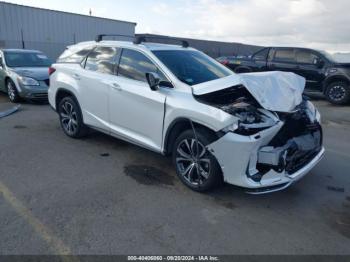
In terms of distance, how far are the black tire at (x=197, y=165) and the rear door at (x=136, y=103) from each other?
37 cm

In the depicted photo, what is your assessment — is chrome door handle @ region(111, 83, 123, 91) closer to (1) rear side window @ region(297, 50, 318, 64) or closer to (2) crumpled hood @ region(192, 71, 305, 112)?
(2) crumpled hood @ region(192, 71, 305, 112)

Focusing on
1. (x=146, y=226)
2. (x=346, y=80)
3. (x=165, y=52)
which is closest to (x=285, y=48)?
(x=346, y=80)

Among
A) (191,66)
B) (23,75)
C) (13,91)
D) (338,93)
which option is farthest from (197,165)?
(338,93)

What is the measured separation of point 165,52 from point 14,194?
2.79 m

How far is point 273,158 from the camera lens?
3.37 metres

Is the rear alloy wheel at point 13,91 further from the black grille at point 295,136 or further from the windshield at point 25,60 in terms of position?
the black grille at point 295,136

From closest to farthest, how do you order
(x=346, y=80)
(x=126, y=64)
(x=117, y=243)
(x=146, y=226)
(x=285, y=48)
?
(x=117, y=243) < (x=146, y=226) < (x=126, y=64) < (x=346, y=80) < (x=285, y=48)

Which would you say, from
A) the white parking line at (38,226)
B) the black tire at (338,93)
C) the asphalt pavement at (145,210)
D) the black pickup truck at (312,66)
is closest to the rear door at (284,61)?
the black pickup truck at (312,66)

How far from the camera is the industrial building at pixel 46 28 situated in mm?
17141

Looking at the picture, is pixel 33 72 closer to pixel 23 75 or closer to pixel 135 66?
pixel 23 75

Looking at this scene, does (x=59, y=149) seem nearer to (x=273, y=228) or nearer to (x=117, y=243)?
(x=117, y=243)

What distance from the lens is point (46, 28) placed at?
18.8 meters

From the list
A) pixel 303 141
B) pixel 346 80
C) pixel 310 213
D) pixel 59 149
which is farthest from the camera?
Answer: pixel 346 80

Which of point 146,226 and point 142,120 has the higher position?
point 142,120
